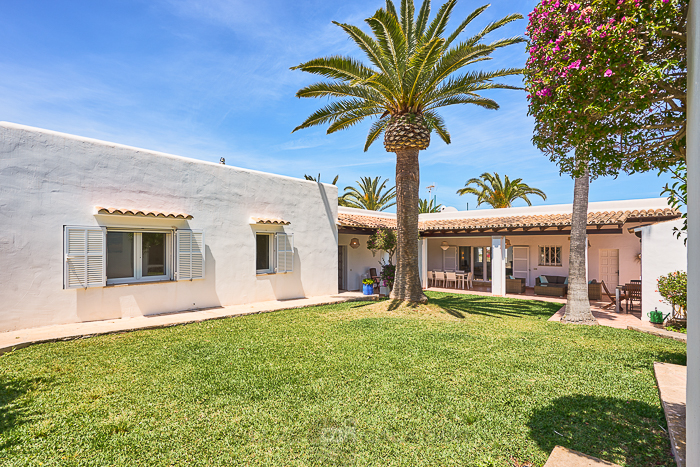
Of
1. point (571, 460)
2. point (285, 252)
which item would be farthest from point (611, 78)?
point (285, 252)

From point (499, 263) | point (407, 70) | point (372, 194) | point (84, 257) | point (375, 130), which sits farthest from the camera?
point (372, 194)

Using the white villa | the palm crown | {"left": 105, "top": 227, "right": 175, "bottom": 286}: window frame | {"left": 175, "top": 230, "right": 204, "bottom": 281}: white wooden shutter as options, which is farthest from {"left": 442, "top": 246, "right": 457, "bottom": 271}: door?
{"left": 105, "top": 227, "right": 175, "bottom": 286}: window frame

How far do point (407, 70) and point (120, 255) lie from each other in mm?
8860

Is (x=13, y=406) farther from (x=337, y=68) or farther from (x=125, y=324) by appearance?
(x=337, y=68)

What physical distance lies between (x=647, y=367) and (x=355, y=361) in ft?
15.5

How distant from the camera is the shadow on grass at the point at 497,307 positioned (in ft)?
35.3

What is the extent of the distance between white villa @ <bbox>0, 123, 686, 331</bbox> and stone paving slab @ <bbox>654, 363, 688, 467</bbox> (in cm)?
565

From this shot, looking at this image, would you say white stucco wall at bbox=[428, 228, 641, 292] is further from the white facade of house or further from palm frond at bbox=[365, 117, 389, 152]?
palm frond at bbox=[365, 117, 389, 152]

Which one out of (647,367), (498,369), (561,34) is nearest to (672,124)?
(561,34)

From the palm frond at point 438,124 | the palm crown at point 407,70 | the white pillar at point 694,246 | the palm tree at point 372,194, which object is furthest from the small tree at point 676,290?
the palm tree at point 372,194

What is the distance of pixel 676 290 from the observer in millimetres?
8047

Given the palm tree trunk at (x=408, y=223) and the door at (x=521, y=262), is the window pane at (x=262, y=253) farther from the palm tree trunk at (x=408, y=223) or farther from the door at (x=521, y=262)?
the door at (x=521, y=262)

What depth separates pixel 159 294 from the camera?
31.0ft

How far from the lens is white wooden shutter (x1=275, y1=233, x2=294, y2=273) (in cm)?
1216
